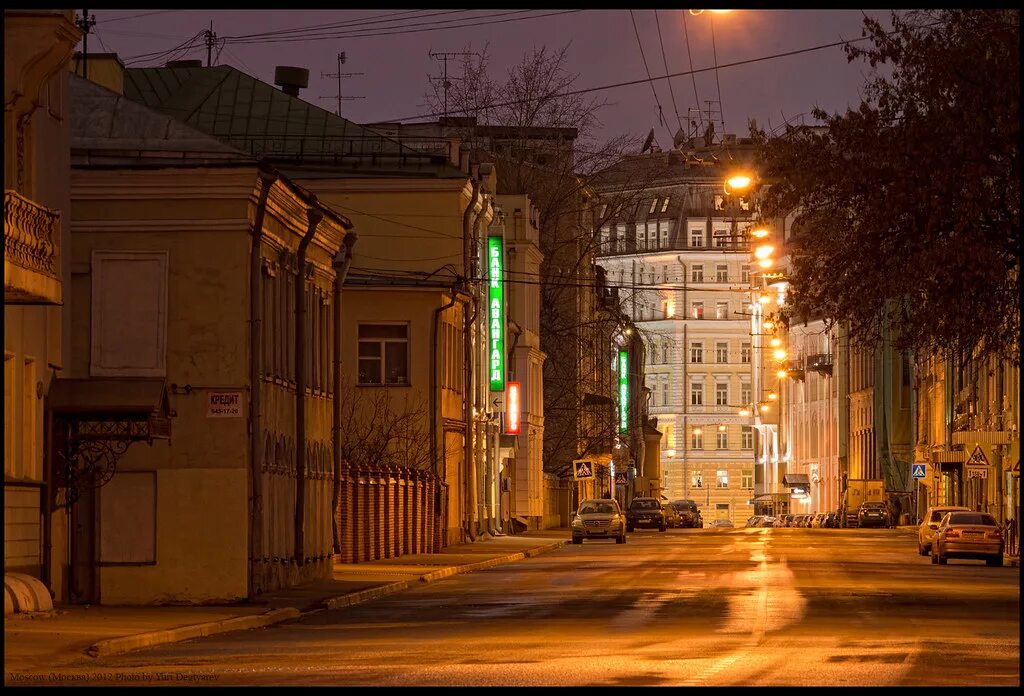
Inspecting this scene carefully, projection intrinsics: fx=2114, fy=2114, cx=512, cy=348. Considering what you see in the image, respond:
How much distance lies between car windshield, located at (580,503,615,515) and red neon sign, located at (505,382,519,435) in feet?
12.4

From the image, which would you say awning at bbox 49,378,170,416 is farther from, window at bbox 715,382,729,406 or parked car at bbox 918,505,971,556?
window at bbox 715,382,729,406

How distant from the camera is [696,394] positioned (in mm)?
195250

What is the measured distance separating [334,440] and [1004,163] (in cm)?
1488

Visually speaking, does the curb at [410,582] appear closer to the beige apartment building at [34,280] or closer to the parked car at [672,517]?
the beige apartment building at [34,280]

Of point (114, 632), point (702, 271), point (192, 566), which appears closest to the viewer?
point (114, 632)

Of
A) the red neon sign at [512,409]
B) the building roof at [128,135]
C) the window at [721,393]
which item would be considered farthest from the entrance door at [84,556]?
the window at [721,393]

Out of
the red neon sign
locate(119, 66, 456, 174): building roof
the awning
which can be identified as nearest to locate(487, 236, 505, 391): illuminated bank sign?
the red neon sign

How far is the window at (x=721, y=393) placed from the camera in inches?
7687

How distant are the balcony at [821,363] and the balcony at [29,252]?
402 ft

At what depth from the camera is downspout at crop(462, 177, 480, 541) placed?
6000cm

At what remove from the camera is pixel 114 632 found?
22.5 metres

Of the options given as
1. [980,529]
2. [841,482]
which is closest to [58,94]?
[980,529]

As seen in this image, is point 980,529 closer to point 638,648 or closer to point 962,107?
point 962,107

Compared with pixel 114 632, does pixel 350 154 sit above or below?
above
